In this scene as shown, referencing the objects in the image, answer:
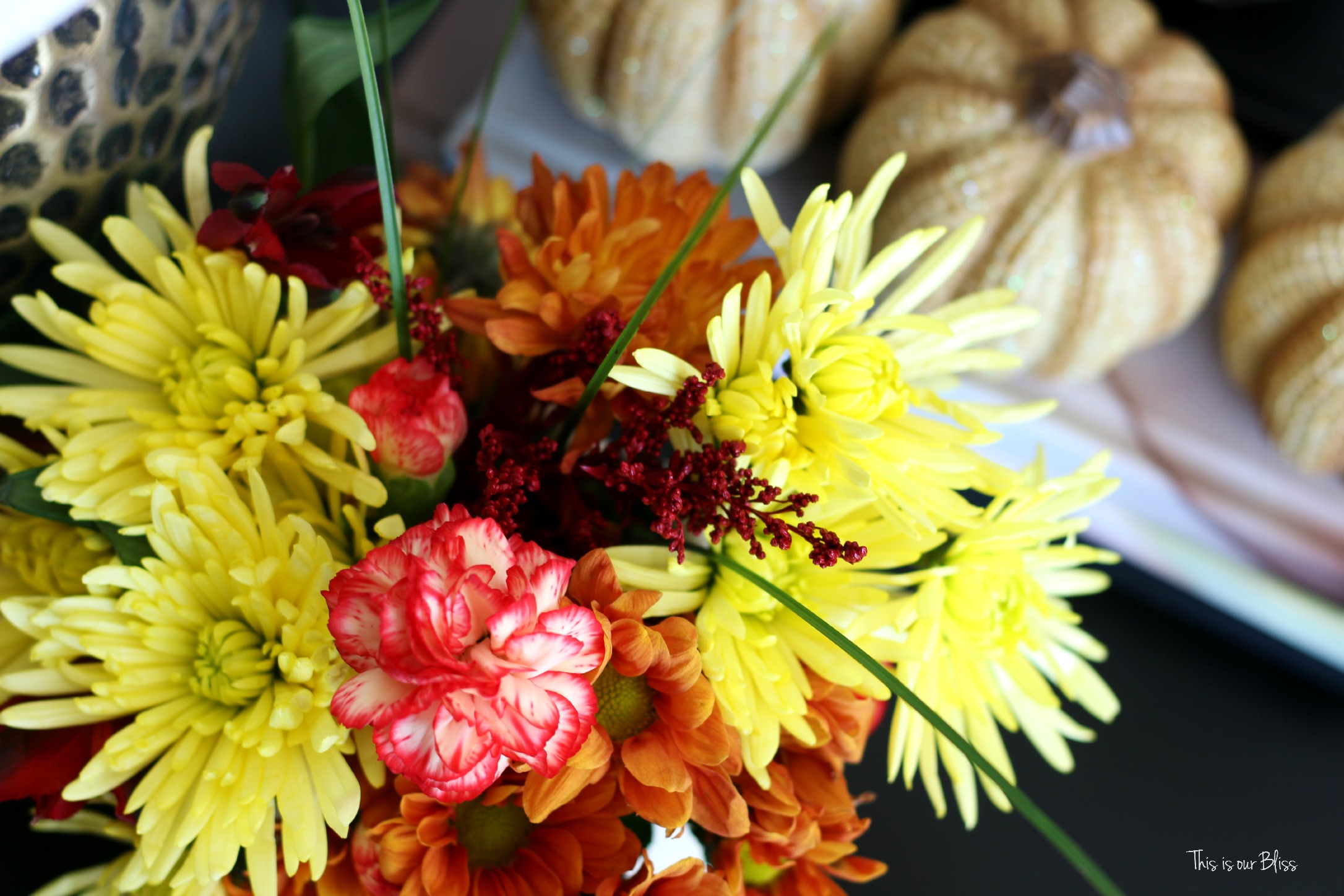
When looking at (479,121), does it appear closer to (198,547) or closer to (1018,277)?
(198,547)

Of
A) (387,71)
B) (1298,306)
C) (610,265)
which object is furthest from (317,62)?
(1298,306)

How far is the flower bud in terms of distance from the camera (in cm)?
28

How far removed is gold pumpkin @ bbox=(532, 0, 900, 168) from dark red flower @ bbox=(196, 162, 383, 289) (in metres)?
0.26

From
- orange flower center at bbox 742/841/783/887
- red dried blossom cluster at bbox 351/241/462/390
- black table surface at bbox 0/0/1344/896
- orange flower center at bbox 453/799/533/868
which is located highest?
red dried blossom cluster at bbox 351/241/462/390

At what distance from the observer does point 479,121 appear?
0.36 metres

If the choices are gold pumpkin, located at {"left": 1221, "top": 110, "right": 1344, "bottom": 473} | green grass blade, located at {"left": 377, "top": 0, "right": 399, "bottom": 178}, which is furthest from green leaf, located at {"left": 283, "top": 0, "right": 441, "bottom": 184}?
gold pumpkin, located at {"left": 1221, "top": 110, "right": 1344, "bottom": 473}

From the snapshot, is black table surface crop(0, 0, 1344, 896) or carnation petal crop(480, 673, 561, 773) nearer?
carnation petal crop(480, 673, 561, 773)

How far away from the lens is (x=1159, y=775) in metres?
0.58

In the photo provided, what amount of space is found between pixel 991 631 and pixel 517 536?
0.58 feet

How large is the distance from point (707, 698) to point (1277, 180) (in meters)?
0.59

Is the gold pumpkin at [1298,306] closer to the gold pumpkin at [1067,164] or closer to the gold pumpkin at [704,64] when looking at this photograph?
the gold pumpkin at [1067,164]

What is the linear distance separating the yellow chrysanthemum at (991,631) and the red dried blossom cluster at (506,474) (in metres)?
0.11

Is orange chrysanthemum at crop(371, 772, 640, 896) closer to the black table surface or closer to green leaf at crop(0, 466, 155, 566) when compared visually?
green leaf at crop(0, 466, 155, 566)

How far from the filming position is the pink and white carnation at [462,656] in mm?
217
